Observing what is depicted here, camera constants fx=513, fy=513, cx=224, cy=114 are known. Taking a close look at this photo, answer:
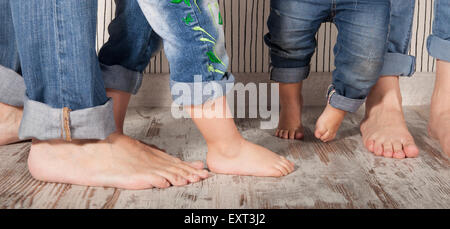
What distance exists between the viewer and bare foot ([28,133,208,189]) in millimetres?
974

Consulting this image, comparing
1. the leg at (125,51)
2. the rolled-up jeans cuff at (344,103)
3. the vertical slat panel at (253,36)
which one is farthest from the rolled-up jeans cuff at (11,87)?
the rolled-up jeans cuff at (344,103)

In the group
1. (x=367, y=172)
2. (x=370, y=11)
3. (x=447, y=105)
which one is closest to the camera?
(x=367, y=172)

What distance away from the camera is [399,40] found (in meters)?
1.34

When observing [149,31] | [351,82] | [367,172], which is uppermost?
[149,31]

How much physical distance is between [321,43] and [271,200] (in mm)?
924

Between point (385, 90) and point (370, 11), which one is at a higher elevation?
point (370, 11)

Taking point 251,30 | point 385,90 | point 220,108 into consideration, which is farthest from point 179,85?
point 251,30

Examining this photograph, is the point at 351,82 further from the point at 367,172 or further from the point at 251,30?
the point at 251,30

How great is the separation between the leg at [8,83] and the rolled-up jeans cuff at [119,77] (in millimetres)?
232

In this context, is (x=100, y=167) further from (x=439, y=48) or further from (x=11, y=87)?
(x=439, y=48)

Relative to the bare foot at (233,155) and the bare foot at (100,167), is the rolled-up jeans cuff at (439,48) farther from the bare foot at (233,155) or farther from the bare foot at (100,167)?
the bare foot at (100,167)

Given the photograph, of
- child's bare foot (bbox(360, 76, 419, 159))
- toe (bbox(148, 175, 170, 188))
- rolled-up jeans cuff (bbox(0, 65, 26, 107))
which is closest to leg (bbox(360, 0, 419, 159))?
child's bare foot (bbox(360, 76, 419, 159))

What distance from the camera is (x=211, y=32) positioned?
3.07ft

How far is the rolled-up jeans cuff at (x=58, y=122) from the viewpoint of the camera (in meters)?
0.93
